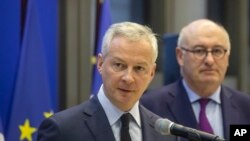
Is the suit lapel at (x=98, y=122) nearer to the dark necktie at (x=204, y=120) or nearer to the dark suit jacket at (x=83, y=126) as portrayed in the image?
the dark suit jacket at (x=83, y=126)

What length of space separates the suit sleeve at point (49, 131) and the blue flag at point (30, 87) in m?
1.15

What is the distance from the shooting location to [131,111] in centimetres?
241

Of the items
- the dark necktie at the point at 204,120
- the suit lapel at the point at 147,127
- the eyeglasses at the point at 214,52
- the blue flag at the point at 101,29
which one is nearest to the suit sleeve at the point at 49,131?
the suit lapel at the point at 147,127

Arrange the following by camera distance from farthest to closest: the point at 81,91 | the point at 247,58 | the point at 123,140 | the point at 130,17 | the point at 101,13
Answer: the point at 247,58 → the point at 130,17 → the point at 81,91 → the point at 101,13 → the point at 123,140

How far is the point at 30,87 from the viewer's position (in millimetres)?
3531

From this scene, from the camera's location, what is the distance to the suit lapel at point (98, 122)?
7.56 ft

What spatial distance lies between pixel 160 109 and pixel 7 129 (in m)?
0.96

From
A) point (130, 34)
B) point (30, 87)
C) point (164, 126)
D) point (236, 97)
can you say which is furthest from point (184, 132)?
point (30, 87)

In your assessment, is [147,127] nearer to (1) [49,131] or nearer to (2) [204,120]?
(1) [49,131]

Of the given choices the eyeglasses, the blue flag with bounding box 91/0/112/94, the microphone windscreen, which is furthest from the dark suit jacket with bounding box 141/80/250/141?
the microphone windscreen

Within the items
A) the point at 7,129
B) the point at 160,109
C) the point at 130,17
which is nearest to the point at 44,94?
the point at 7,129

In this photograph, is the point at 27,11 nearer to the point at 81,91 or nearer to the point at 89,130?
the point at 89,130

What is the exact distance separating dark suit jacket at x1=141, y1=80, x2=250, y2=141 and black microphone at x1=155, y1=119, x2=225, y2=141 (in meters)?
1.35

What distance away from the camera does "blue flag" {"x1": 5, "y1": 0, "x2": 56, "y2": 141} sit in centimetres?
342
